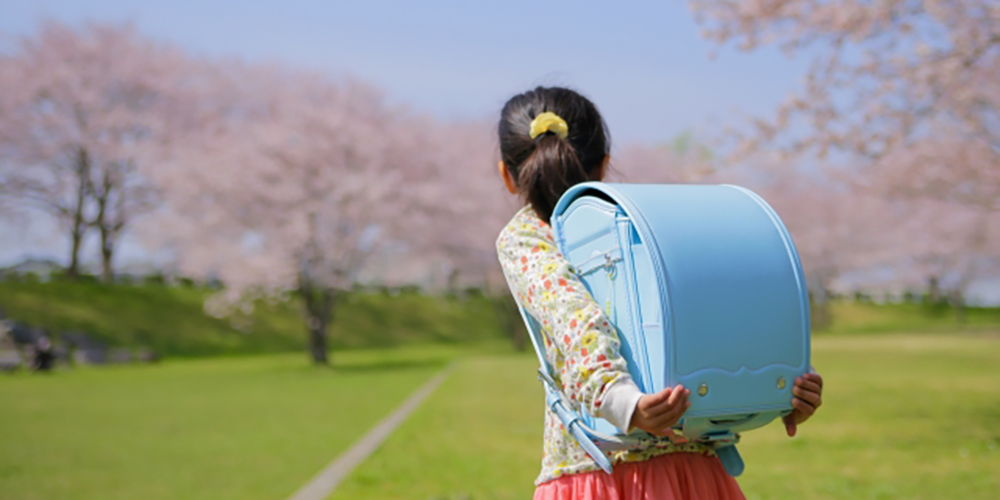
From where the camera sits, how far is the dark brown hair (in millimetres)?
1961

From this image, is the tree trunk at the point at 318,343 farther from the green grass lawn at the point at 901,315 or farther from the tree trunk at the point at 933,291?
the tree trunk at the point at 933,291

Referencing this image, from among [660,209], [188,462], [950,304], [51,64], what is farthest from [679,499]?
[950,304]

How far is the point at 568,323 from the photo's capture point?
1.68m

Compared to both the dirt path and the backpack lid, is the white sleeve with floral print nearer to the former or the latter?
the backpack lid

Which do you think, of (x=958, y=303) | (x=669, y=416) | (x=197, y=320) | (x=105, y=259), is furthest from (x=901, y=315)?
(x=669, y=416)

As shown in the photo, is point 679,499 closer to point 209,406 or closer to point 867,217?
point 209,406

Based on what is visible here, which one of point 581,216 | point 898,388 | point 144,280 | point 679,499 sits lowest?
point 144,280

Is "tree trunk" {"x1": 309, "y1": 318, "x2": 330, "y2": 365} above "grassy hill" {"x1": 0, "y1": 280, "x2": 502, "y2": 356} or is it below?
above

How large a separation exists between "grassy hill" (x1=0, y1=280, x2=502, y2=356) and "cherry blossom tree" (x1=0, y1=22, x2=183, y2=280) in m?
2.86

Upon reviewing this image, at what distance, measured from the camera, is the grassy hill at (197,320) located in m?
25.2

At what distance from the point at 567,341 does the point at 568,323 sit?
38 mm

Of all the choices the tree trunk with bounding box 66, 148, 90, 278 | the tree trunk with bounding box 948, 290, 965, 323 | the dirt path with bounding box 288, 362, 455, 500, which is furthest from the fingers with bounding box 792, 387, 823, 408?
the tree trunk with bounding box 948, 290, 965, 323

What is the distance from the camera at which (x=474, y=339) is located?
1353 inches

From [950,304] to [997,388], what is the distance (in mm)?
35353
